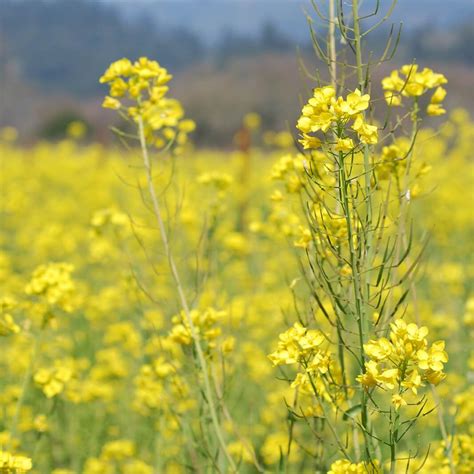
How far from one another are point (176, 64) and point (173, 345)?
12029cm

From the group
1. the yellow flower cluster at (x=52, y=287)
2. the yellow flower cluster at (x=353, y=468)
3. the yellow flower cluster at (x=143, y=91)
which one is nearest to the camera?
the yellow flower cluster at (x=353, y=468)

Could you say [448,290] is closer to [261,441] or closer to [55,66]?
[261,441]

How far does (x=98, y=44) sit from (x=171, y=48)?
1252 cm

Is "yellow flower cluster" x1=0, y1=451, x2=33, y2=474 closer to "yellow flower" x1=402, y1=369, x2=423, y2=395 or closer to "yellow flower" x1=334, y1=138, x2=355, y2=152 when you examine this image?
"yellow flower" x1=402, y1=369, x2=423, y2=395

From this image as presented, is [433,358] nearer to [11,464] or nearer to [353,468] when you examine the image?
[353,468]

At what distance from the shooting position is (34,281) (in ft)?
7.88

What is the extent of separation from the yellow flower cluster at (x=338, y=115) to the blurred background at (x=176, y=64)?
0.99 feet

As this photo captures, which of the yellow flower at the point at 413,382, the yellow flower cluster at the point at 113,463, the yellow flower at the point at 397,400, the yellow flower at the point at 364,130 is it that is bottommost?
the yellow flower cluster at the point at 113,463

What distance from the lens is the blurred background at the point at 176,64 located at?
117ft

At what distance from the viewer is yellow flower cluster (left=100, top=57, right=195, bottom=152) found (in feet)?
7.05

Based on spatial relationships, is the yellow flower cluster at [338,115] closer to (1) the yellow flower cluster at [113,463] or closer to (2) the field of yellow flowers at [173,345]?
(2) the field of yellow flowers at [173,345]

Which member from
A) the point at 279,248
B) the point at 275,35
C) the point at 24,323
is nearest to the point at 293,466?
the point at 24,323

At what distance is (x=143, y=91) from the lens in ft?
7.32

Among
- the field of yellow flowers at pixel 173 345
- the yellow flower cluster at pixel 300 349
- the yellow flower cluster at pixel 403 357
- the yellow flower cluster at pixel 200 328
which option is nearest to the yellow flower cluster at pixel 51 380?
the field of yellow flowers at pixel 173 345
